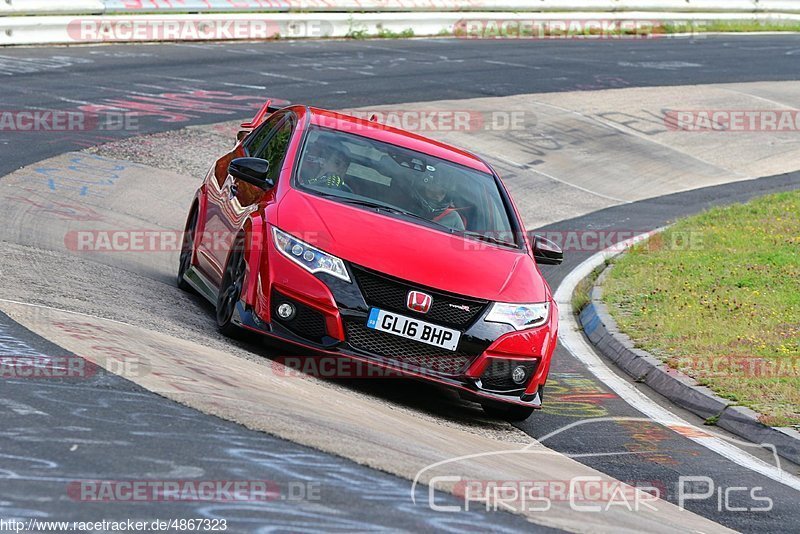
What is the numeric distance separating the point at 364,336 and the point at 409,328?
271 mm

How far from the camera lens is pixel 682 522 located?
230 inches

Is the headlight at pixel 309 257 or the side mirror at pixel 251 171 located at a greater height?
the side mirror at pixel 251 171

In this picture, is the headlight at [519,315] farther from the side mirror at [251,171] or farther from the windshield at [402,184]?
the side mirror at [251,171]

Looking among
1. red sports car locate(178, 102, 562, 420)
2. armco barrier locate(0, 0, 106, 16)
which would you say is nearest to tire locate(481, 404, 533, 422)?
red sports car locate(178, 102, 562, 420)

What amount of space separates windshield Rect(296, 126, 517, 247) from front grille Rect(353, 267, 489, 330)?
3.11 feet

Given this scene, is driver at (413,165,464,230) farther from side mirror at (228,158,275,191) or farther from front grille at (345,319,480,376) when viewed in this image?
front grille at (345,319,480,376)

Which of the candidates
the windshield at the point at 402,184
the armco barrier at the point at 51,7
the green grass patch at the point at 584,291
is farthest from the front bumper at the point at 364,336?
the armco barrier at the point at 51,7

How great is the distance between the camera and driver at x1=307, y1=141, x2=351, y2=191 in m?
8.35

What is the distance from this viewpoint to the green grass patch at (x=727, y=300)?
30.5 ft

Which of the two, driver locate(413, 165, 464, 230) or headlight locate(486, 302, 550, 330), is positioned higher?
driver locate(413, 165, 464, 230)

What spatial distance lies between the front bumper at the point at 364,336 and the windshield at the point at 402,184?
3.24 ft

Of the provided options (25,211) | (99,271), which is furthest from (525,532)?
(25,211)

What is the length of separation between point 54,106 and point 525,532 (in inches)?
544

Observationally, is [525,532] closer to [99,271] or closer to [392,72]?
[99,271]
